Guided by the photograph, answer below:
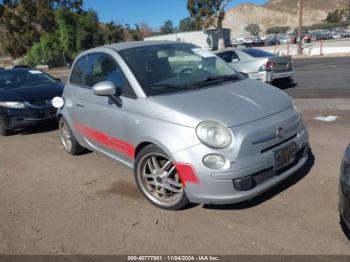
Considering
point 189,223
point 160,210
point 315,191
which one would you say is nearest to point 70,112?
point 160,210

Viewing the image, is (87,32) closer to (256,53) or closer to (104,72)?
(256,53)

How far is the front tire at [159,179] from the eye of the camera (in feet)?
12.5

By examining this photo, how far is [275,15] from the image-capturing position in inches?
6531

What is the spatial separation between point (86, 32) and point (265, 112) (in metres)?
50.2

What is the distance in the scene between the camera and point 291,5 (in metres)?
186

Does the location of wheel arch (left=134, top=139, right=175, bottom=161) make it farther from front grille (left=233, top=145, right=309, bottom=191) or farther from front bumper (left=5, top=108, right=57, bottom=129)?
front bumper (left=5, top=108, right=57, bottom=129)

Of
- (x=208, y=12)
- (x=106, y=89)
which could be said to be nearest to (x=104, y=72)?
(x=106, y=89)

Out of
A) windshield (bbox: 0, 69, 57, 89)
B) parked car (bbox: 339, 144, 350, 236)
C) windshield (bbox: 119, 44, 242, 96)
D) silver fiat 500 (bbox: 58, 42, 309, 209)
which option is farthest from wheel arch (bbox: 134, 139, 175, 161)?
windshield (bbox: 0, 69, 57, 89)

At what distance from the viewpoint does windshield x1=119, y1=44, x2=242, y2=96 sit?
13.5ft

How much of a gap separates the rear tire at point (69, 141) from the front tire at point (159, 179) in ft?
6.99

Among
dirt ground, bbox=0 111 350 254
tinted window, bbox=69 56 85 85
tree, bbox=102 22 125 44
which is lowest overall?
dirt ground, bbox=0 111 350 254

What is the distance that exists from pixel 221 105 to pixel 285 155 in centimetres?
81

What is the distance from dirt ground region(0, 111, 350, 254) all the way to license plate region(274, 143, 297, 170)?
462 millimetres

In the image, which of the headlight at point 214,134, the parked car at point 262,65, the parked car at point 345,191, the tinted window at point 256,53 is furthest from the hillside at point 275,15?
the parked car at point 345,191
